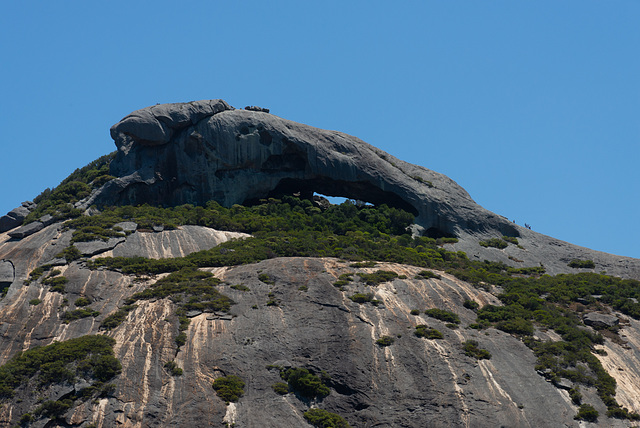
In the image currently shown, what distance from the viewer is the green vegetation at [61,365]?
145 feet

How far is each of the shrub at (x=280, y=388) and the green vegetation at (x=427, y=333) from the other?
9244 millimetres

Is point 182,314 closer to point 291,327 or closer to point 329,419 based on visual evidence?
point 291,327

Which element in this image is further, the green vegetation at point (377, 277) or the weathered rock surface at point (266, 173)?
the weathered rock surface at point (266, 173)

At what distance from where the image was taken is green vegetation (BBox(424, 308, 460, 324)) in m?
52.9

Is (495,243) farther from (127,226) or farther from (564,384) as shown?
(127,226)

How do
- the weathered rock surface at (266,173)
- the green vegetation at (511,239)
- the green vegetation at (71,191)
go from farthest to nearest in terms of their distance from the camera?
the green vegetation at (511,239), the weathered rock surface at (266,173), the green vegetation at (71,191)

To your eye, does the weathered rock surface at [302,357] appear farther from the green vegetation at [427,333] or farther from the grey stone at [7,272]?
the grey stone at [7,272]

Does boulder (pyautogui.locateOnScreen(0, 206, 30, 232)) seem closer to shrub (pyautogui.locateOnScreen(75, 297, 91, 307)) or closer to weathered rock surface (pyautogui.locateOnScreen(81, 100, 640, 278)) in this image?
weathered rock surface (pyautogui.locateOnScreen(81, 100, 640, 278))

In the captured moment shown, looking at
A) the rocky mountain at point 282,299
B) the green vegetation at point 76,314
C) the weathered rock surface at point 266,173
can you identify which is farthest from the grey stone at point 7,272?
the weathered rock surface at point 266,173

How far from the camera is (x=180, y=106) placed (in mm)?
77688

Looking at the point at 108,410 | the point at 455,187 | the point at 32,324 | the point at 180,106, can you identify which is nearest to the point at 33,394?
the point at 108,410

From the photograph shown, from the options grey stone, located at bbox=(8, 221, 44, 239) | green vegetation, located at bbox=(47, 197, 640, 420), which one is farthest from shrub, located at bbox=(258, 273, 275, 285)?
grey stone, located at bbox=(8, 221, 44, 239)

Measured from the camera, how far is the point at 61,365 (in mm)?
44719

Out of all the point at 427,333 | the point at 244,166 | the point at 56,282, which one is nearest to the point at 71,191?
the point at 244,166
